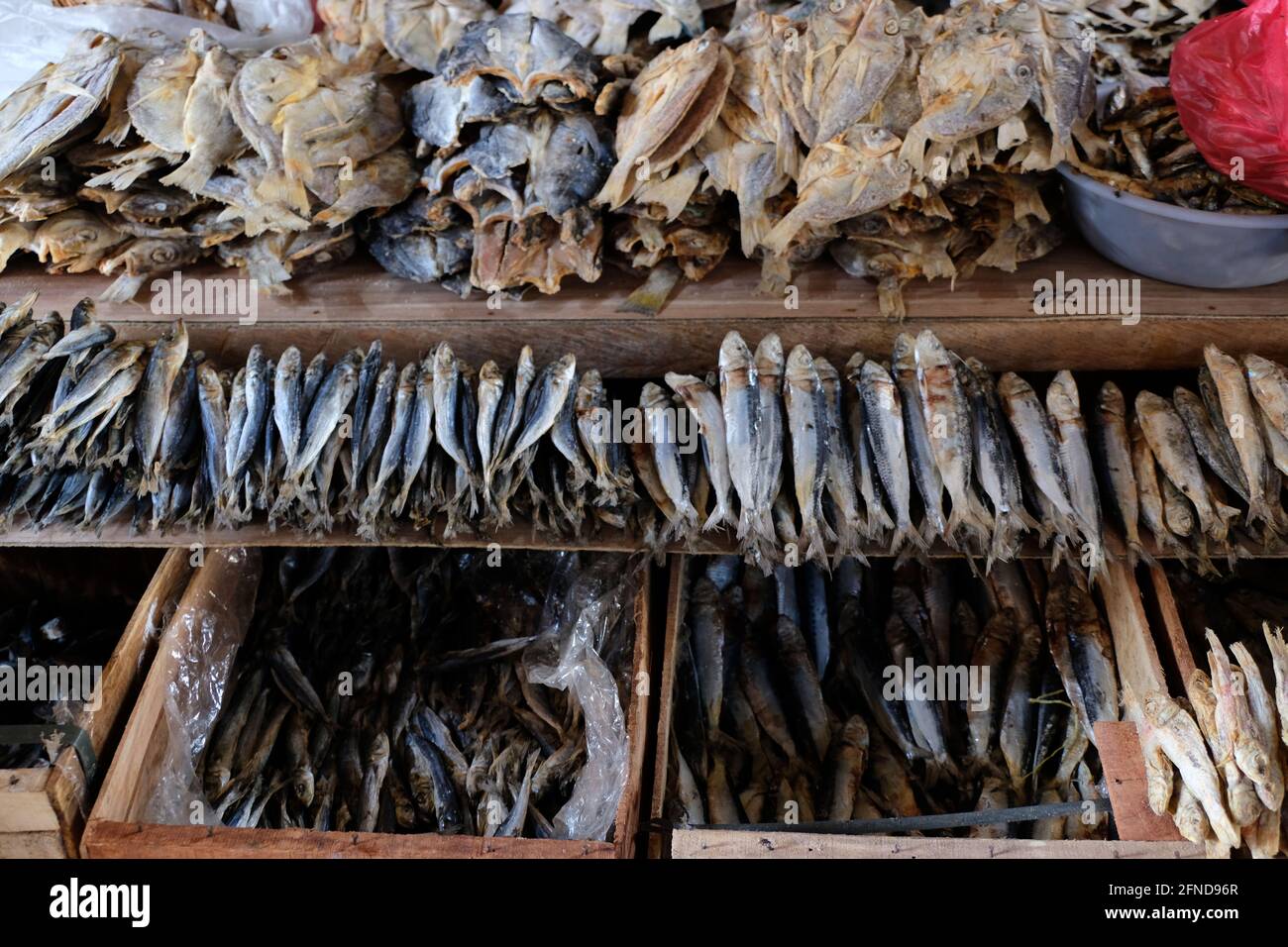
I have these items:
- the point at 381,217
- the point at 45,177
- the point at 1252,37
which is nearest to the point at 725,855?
the point at 381,217

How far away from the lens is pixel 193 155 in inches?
109

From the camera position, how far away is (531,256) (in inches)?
113

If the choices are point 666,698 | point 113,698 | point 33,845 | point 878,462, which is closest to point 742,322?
point 878,462

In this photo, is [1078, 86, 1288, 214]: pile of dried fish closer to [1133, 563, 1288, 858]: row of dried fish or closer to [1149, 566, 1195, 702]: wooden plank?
[1149, 566, 1195, 702]: wooden plank

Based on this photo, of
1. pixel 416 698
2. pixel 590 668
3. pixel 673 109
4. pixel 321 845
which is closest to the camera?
pixel 321 845

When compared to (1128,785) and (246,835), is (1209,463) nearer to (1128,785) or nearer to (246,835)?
(1128,785)

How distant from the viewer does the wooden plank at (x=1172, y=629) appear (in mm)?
2529

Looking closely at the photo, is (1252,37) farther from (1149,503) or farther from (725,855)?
(725,855)

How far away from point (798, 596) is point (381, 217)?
1.77 meters

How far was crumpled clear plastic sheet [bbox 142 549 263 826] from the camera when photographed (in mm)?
2740
